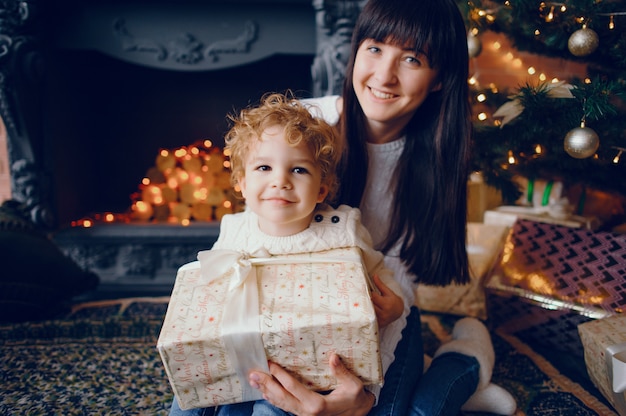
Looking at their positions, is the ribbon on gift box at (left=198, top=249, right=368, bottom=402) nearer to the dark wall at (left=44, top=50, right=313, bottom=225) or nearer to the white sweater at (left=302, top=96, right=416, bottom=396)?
the white sweater at (left=302, top=96, right=416, bottom=396)

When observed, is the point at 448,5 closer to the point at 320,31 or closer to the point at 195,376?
the point at 320,31

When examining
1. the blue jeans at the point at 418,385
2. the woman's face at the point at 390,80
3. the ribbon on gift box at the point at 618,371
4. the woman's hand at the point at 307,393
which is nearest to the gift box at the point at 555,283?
the ribbon on gift box at the point at 618,371

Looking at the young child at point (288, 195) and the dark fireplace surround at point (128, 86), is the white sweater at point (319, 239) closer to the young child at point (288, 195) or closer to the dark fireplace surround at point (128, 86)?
the young child at point (288, 195)

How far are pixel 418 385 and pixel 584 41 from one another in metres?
0.90

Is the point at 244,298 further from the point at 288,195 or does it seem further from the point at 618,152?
the point at 618,152

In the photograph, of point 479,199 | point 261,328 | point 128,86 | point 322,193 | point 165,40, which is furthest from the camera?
point 128,86

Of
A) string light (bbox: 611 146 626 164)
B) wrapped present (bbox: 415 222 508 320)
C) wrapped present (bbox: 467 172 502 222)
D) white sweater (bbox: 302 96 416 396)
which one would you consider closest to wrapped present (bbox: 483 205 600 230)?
wrapped present (bbox: 467 172 502 222)

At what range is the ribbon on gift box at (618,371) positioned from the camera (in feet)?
2.91

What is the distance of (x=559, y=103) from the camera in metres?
1.12

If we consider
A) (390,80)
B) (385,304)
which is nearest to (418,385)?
(385,304)

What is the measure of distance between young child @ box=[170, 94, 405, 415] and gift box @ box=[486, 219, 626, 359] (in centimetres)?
50

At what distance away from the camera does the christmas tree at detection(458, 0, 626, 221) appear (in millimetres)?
1080

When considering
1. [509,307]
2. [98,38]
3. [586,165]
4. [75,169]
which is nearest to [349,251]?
[509,307]

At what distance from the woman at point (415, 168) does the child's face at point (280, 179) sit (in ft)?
0.85
